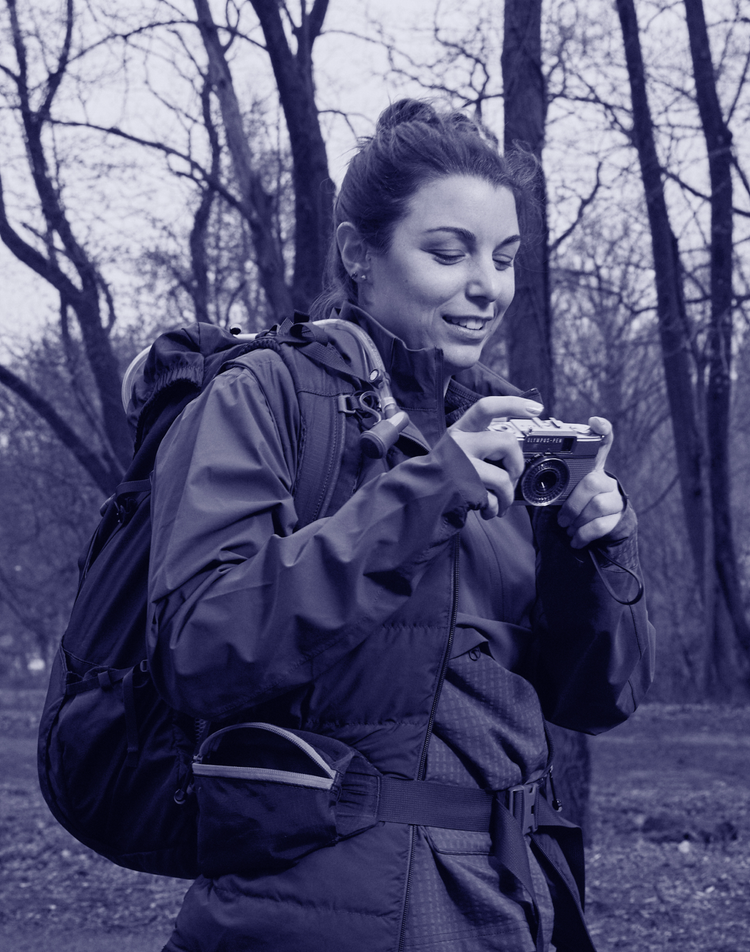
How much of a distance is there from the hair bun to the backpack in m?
0.57

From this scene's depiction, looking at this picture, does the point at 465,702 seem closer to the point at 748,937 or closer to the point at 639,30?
the point at 748,937

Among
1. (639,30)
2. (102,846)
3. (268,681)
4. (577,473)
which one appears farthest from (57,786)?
(639,30)

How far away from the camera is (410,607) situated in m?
1.60

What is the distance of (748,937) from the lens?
449cm

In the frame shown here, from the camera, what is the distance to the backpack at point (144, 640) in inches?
65.2

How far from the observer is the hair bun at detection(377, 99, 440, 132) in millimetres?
2123

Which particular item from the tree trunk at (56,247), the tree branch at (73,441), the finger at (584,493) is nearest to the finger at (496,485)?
the finger at (584,493)

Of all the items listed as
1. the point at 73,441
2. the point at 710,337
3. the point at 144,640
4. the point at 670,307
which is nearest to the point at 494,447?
the point at 144,640

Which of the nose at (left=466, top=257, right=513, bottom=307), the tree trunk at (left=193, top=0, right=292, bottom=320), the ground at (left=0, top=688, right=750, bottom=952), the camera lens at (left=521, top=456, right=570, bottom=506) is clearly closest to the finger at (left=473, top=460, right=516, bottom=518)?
the camera lens at (left=521, top=456, right=570, bottom=506)

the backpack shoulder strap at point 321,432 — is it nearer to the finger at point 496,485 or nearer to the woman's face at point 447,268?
the finger at point 496,485

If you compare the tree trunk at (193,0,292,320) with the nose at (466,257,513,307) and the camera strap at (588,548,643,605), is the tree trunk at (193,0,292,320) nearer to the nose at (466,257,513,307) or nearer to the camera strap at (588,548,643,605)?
the nose at (466,257,513,307)

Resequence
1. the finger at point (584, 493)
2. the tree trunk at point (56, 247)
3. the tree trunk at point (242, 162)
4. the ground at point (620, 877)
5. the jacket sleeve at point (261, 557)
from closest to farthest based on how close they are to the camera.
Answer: the jacket sleeve at point (261, 557)
the finger at point (584, 493)
the ground at point (620, 877)
the tree trunk at point (242, 162)
the tree trunk at point (56, 247)

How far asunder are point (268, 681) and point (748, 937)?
3859mm

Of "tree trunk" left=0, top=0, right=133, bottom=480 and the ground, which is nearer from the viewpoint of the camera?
the ground
